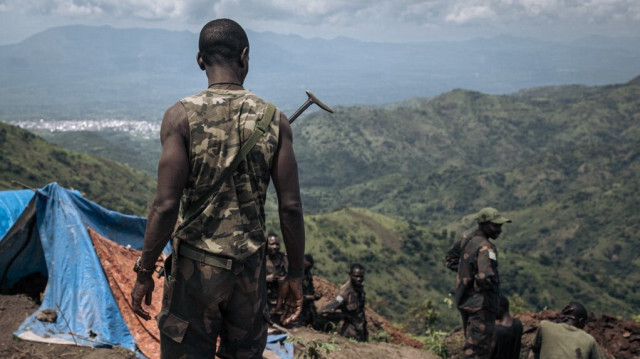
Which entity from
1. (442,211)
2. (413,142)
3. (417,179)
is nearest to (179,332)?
(442,211)

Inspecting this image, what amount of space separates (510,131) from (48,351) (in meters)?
169

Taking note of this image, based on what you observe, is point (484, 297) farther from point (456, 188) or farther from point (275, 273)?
point (456, 188)

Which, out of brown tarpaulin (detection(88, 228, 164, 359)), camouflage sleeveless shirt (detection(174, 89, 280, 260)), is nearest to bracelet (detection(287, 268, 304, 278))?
camouflage sleeveless shirt (detection(174, 89, 280, 260))

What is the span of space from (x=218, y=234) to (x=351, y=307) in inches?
241

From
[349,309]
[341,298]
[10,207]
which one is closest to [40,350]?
[10,207]

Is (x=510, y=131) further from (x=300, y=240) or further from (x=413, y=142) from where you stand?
(x=300, y=240)

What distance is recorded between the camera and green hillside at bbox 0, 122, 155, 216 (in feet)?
147

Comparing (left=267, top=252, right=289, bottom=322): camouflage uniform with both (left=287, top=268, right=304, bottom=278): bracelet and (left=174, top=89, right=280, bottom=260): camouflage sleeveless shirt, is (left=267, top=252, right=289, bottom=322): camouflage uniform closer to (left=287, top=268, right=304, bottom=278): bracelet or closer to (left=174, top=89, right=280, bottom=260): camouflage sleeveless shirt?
(left=287, top=268, right=304, bottom=278): bracelet

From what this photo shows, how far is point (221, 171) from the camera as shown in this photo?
8.49 feet

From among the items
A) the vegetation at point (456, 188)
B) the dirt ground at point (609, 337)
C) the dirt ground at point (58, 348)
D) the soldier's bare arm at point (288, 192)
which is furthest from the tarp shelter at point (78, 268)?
the vegetation at point (456, 188)

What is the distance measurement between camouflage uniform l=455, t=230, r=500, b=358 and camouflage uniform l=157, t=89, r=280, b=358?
390 cm

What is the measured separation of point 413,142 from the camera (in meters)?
165

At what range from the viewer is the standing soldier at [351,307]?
8312 mm

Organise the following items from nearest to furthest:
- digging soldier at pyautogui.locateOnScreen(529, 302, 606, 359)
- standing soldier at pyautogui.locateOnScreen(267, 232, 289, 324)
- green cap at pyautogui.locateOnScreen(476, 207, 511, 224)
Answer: digging soldier at pyautogui.locateOnScreen(529, 302, 606, 359) → green cap at pyautogui.locateOnScreen(476, 207, 511, 224) → standing soldier at pyautogui.locateOnScreen(267, 232, 289, 324)
